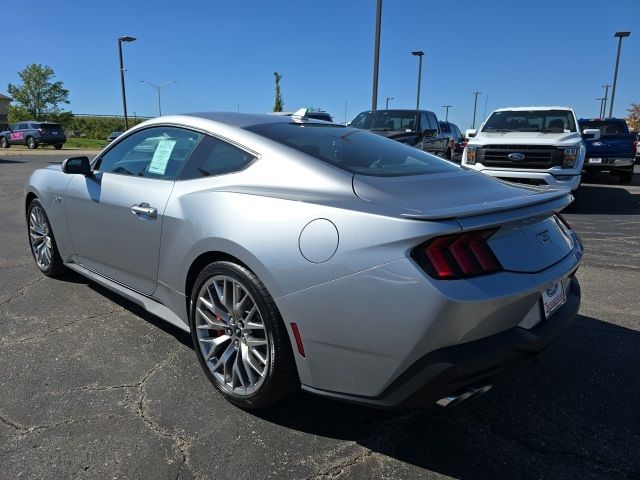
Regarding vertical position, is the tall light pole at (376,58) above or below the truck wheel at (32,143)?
above

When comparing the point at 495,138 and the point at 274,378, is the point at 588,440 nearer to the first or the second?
the point at 274,378

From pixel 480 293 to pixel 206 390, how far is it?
5.53 ft

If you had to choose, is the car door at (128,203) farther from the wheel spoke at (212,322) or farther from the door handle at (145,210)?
the wheel spoke at (212,322)

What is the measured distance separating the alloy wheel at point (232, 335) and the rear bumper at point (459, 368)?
0.50 m

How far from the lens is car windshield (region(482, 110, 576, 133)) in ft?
33.8

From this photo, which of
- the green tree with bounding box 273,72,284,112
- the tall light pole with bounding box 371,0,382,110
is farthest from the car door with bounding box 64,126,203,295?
the green tree with bounding box 273,72,284,112

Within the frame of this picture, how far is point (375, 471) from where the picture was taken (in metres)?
2.24

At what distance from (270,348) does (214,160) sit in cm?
116

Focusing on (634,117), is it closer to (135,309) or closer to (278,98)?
(278,98)

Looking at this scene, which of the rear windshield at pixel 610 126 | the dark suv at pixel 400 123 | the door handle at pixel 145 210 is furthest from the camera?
the rear windshield at pixel 610 126

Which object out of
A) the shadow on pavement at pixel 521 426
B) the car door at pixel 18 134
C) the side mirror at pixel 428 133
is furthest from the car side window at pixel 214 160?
the car door at pixel 18 134

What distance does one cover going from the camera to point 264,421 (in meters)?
2.60

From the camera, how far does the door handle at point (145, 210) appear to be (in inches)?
119

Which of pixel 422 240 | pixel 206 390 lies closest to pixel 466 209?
pixel 422 240
